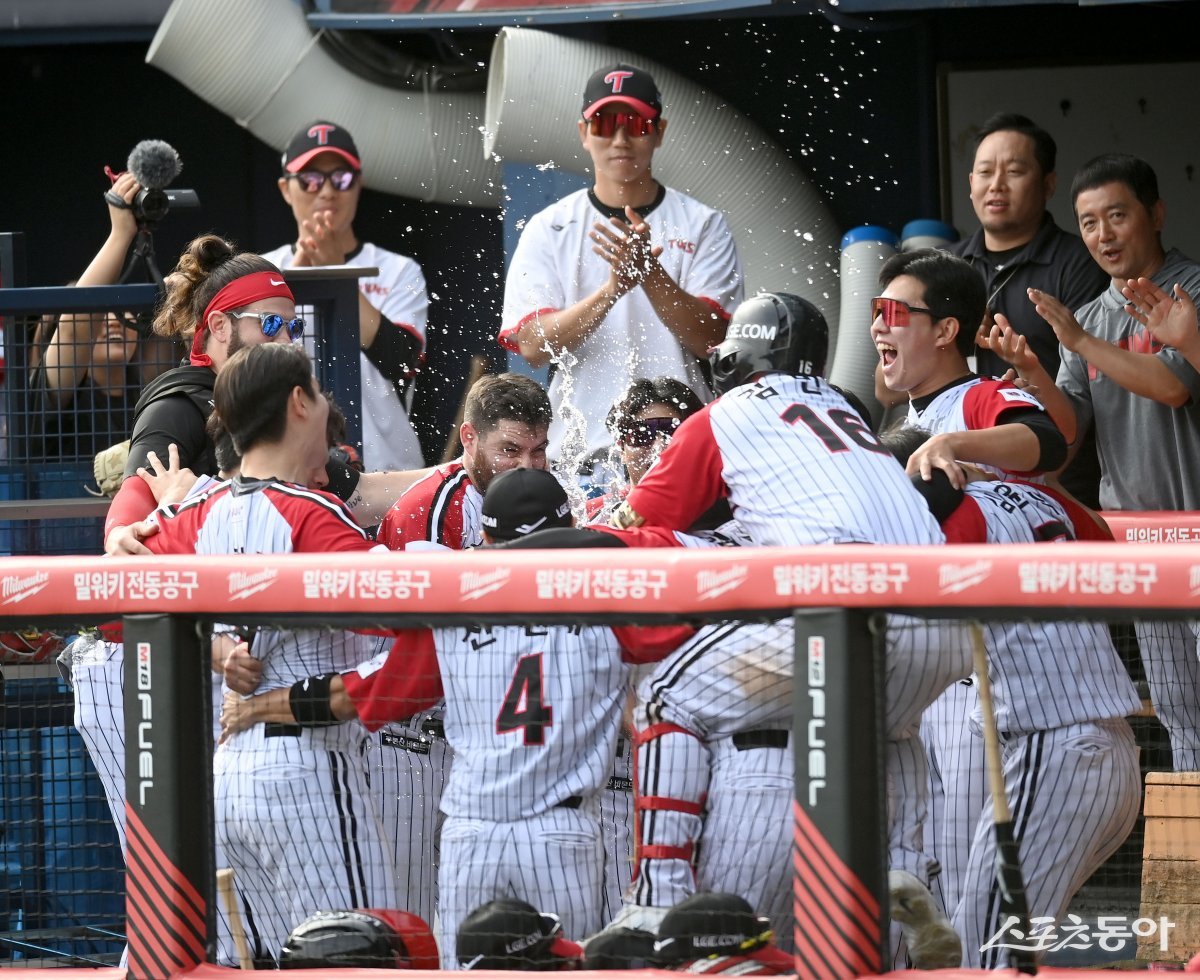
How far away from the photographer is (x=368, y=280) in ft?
19.6

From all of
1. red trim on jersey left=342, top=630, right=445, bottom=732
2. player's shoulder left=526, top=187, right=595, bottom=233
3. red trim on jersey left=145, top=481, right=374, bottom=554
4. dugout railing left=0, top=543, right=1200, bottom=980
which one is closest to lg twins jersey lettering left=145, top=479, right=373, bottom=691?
red trim on jersey left=145, top=481, right=374, bottom=554

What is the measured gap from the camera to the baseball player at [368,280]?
5488mm

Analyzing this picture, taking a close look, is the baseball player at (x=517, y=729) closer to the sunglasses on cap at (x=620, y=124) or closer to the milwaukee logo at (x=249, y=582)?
the milwaukee logo at (x=249, y=582)

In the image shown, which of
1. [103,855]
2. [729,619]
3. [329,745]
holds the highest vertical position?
[729,619]

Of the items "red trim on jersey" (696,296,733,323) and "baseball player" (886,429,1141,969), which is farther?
"red trim on jersey" (696,296,733,323)

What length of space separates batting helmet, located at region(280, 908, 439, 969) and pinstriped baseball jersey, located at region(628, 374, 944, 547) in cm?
84

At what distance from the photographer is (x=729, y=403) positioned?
3117 millimetres

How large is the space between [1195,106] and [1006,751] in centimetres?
393

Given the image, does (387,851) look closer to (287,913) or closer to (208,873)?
(287,913)

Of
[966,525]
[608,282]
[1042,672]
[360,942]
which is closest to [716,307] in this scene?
[608,282]

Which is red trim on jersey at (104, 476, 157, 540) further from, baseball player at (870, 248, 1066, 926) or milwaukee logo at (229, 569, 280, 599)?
baseball player at (870, 248, 1066, 926)

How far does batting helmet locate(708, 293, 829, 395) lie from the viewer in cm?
321

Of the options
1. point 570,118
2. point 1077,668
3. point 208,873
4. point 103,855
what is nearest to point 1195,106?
point 570,118

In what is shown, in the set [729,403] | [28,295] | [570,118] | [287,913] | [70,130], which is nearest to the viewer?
[287,913]
